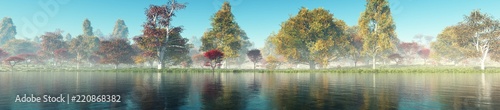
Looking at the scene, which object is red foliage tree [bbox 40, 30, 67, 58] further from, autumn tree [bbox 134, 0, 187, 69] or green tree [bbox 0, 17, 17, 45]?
green tree [bbox 0, 17, 17, 45]

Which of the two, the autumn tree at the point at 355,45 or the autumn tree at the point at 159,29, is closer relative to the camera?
the autumn tree at the point at 159,29

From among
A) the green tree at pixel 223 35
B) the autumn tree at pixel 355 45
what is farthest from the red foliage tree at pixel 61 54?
the autumn tree at pixel 355 45

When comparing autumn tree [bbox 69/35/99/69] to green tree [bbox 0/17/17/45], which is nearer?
autumn tree [bbox 69/35/99/69]

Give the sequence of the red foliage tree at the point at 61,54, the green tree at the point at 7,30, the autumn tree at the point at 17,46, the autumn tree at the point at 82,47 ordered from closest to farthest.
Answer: the red foliage tree at the point at 61,54 → the autumn tree at the point at 82,47 → the autumn tree at the point at 17,46 → the green tree at the point at 7,30

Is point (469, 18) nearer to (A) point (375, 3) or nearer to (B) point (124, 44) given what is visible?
(A) point (375, 3)

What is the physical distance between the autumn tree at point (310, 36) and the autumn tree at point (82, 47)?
220 ft

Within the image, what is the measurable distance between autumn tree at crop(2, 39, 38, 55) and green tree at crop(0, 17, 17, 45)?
4171 cm

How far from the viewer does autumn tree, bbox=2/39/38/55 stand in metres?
117

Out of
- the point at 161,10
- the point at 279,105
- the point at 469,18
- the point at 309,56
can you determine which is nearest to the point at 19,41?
the point at 161,10

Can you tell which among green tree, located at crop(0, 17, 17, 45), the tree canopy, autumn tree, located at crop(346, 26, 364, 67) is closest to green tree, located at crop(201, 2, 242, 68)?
the tree canopy

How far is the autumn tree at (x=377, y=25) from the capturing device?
58438mm

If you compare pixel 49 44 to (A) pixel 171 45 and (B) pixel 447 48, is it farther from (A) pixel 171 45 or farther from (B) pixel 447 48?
(B) pixel 447 48

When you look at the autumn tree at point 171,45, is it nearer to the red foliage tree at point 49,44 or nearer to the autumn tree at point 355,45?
the autumn tree at point 355,45

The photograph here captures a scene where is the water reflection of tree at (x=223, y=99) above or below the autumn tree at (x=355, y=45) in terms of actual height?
below
